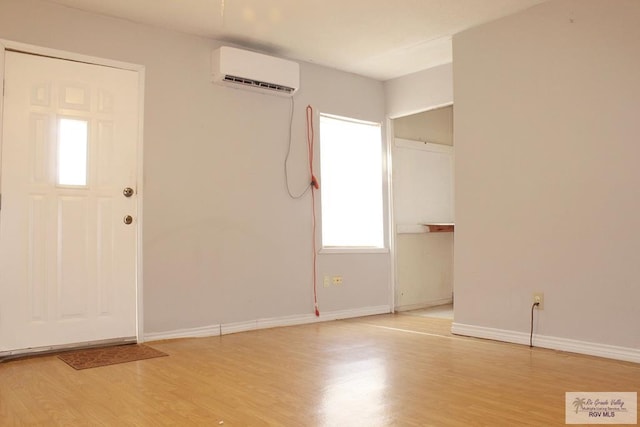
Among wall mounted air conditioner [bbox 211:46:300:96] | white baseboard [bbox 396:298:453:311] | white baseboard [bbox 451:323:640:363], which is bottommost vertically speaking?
white baseboard [bbox 396:298:453:311]

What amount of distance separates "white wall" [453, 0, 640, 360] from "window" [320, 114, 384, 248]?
4.37ft

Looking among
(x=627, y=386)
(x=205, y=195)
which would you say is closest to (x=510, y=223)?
(x=627, y=386)

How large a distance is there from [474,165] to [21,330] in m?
3.45

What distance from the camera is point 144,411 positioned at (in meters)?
2.37

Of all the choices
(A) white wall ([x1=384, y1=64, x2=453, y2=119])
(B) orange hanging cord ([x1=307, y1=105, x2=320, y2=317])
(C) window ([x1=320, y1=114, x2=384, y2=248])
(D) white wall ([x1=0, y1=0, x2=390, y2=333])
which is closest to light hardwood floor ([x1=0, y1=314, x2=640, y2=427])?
(D) white wall ([x1=0, y1=0, x2=390, y2=333])

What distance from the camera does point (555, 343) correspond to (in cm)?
364

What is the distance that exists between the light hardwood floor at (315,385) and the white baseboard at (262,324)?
0.13m

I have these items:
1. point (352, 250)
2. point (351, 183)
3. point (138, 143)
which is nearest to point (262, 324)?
point (352, 250)

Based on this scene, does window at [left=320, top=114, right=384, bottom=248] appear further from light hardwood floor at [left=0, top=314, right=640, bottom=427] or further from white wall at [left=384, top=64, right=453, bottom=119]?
light hardwood floor at [left=0, top=314, right=640, bottom=427]

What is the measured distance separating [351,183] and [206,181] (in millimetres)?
1644

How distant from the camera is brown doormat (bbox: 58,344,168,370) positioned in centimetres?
328

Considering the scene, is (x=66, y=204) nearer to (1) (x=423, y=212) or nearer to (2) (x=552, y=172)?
(2) (x=552, y=172)

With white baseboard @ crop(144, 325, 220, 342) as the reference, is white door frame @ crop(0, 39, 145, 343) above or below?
above

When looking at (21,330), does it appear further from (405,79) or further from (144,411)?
(405,79)
